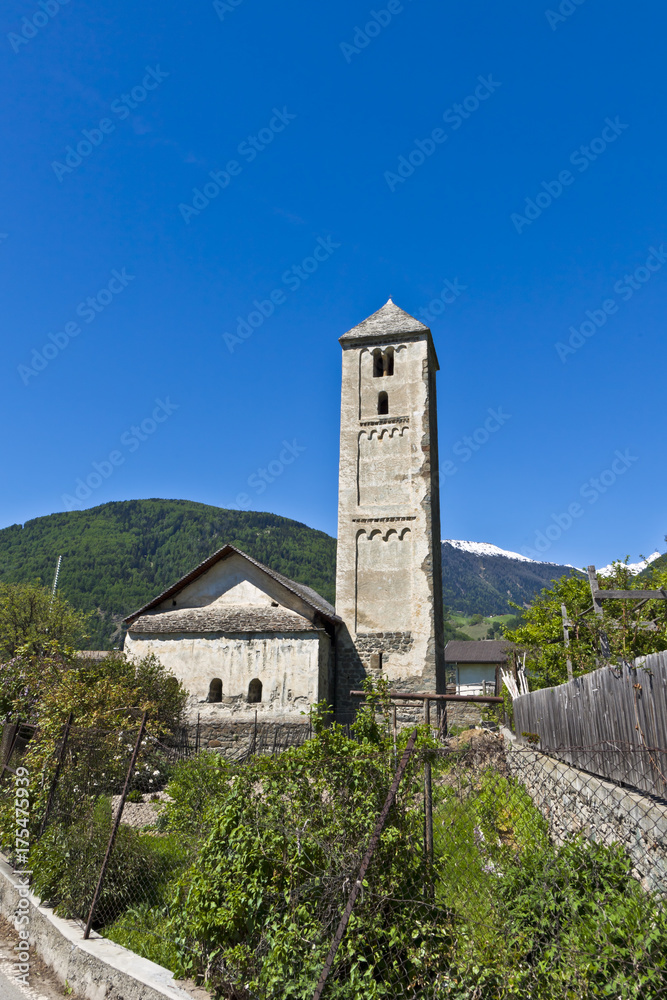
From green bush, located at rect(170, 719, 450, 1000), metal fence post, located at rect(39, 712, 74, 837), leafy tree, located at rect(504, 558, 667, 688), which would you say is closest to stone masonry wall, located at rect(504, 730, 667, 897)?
green bush, located at rect(170, 719, 450, 1000)

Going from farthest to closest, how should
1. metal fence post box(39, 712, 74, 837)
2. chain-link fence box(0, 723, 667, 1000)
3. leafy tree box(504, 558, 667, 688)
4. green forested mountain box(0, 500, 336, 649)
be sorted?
green forested mountain box(0, 500, 336, 649), leafy tree box(504, 558, 667, 688), metal fence post box(39, 712, 74, 837), chain-link fence box(0, 723, 667, 1000)

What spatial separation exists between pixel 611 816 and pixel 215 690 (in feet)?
50.8

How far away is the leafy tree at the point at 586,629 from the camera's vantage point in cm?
1516

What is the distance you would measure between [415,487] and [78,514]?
11277cm

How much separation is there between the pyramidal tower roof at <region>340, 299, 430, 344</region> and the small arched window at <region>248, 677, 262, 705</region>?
568 inches

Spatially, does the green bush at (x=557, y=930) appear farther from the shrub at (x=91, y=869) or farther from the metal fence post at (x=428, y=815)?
the shrub at (x=91, y=869)

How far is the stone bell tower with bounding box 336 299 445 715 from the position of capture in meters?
21.0

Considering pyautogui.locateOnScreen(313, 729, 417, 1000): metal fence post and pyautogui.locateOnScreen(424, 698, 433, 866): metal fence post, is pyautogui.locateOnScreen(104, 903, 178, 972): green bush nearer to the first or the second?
pyautogui.locateOnScreen(313, 729, 417, 1000): metal fence post

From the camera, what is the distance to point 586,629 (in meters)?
19.1

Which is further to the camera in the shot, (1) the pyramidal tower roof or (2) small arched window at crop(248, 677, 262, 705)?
(1) the pyramidal tower roof

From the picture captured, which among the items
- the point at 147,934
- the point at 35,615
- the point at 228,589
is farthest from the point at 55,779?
the point at 35,615

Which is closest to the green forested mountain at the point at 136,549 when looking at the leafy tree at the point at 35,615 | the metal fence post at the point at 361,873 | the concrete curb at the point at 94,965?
the leafy tree at the point at 35,615

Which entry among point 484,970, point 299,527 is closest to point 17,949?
point 484,970

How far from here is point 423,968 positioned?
4.13m
